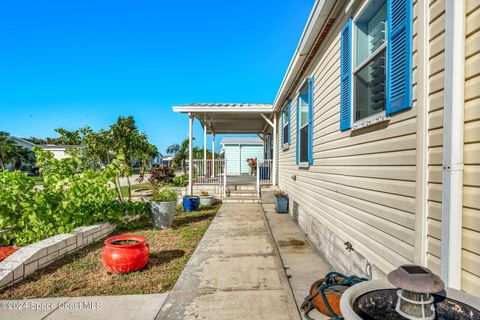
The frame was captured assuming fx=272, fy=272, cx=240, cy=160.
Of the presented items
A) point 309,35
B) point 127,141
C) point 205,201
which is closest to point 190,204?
point 205,201

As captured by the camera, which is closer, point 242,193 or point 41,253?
point 41,253

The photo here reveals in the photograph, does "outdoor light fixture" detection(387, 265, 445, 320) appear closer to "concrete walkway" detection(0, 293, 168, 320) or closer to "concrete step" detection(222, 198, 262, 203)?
"concrete walkway" detection(0, 293, 168, 320)

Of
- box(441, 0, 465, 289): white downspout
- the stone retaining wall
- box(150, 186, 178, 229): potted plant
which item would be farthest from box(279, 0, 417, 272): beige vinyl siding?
the stone retaining wall

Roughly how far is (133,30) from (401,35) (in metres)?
12.6

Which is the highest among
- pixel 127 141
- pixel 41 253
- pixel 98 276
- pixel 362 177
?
pixel 127 141

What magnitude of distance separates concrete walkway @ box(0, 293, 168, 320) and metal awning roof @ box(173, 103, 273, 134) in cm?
713

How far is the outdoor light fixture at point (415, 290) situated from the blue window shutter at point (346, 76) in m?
2.28

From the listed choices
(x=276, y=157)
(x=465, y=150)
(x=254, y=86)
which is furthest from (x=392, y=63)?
(x=254, y=86)

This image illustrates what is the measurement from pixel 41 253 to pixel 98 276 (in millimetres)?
897

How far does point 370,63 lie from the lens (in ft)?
9.07

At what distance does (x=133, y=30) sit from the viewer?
12125mm

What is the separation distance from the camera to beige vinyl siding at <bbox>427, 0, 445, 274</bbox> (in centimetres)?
170

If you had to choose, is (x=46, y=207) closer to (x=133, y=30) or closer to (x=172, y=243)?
(x=172, y=243)

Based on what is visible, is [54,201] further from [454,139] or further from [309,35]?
[454,139]
